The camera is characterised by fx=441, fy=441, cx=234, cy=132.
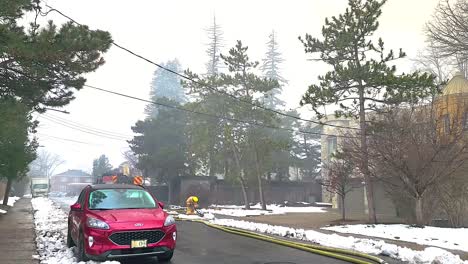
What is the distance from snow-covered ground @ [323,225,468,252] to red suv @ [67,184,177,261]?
7814mm

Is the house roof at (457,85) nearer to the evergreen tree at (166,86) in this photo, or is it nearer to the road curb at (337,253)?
the road curb at (337,253)

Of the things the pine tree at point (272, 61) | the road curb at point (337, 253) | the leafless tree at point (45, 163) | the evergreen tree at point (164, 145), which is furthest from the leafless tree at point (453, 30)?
the leafless tree at point (45, 163)

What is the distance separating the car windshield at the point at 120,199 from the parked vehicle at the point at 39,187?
64.2 metres

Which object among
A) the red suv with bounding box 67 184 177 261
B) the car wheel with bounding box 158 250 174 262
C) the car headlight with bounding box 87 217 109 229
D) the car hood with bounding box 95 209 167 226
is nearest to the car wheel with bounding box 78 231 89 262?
the red suv with bounding box 67 184 177 261

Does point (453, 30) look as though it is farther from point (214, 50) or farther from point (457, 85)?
point (214, 50)

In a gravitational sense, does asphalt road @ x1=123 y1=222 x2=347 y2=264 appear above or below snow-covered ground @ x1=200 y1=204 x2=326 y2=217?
below

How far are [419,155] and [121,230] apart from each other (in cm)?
1222

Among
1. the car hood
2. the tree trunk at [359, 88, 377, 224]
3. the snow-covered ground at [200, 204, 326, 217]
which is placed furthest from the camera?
the snow-covered ground at [200, 204, 326, 217]

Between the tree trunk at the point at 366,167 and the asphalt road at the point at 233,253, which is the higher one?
the tree trunk at the point at 366,167

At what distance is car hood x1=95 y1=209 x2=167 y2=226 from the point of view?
350 inches

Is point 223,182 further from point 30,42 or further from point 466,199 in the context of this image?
point 30,42

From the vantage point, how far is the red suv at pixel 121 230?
28.5 ft

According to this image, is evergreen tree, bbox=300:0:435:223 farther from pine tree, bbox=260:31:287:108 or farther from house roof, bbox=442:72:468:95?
pine tree, bbox=260:31:287:108

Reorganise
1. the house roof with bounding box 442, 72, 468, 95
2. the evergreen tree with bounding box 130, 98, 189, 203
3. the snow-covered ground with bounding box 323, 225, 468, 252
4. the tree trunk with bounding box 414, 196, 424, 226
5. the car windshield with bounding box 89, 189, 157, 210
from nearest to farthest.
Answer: the car windshield with bounding box 89, 189, 157, 210 < the snow-covered ground with bounding box 323, 225, 468, 252 < the tree trunk with bounding box 414, 196, 424, 226 < the house roof with bounding box 442, 72, 468, 95 < the evergreen tree with bounding box 130, 98, 189, 203
